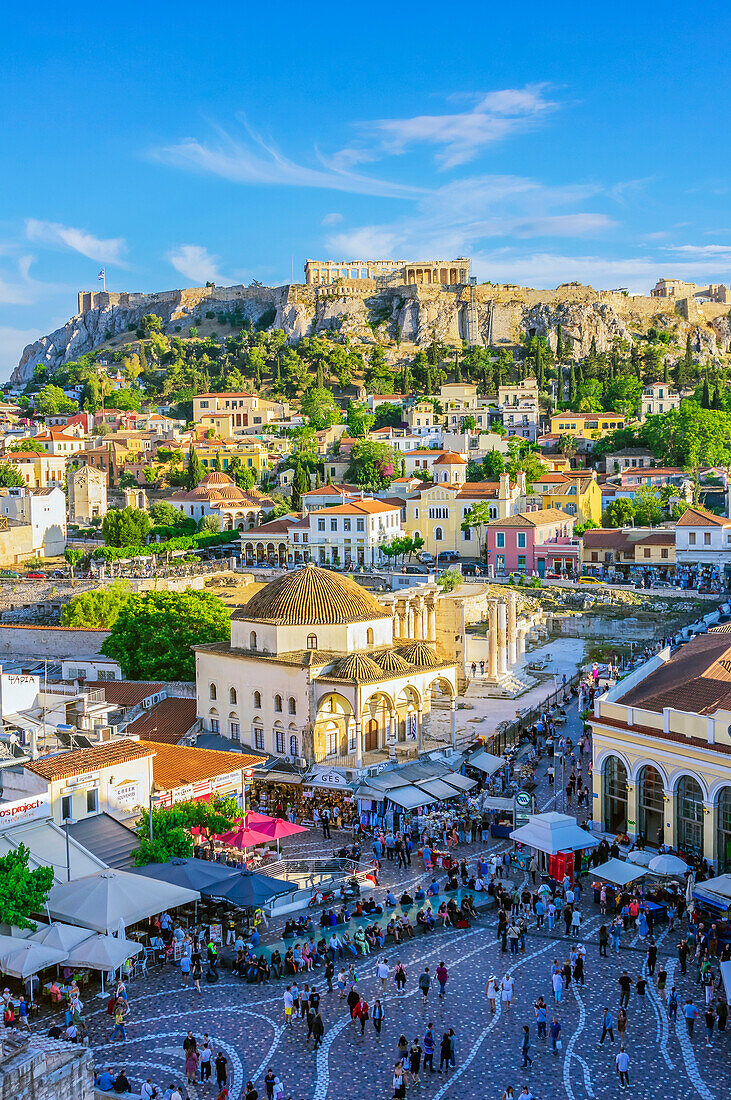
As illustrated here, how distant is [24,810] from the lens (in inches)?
829

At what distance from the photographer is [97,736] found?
82.5 feet

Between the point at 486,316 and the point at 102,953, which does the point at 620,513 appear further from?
the point at 486,316

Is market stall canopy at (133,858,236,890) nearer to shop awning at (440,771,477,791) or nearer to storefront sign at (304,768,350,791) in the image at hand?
storefront sign at (304,768,350,791)

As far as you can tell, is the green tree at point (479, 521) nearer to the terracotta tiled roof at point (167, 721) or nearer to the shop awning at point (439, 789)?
the terracotta tiled roof at point (167, 721)

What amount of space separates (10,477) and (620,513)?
43528 mm

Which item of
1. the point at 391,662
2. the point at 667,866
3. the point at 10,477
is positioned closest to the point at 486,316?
the point at 10,477

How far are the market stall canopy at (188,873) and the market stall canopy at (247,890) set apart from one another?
0.55ft

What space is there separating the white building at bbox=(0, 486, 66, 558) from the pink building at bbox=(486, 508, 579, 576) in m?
28.6

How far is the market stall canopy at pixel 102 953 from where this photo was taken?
16734 mm

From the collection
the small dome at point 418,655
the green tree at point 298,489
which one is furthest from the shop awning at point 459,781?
the green tree at point 298,489

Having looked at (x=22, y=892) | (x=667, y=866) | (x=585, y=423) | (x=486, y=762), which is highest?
(x=585, y=423)

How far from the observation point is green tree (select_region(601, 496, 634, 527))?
7119cm

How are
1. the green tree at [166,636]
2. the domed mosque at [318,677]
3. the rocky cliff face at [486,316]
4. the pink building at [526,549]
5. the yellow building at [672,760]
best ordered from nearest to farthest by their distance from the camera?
the yellow building at [672,760] → the domed mosque at [318,677] → the green tree at [166,636] → the pink building at [526,549] → the rocky cliff face at [486,316]

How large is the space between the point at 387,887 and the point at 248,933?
3.65 meters
